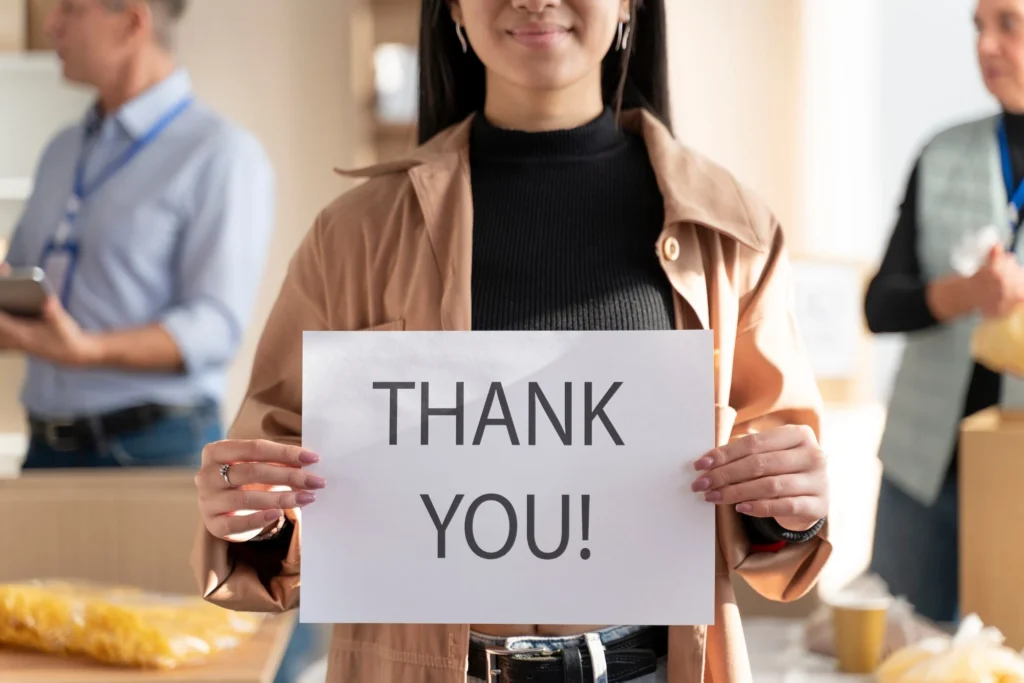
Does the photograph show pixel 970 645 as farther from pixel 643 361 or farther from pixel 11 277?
pixel 11 277

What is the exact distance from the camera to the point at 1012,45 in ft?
6.61

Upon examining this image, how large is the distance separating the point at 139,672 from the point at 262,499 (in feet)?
1.50

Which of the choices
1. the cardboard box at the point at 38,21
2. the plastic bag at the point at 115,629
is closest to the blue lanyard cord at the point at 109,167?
the cardboard box at the point at 38,21

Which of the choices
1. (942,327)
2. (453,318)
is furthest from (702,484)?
(942,327)

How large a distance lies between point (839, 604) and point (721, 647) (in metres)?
0.51

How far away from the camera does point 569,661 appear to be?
899 mm

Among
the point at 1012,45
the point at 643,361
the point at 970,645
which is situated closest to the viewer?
the point at 643,361

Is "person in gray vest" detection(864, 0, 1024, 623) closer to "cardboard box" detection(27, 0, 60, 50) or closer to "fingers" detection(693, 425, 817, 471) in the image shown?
"fingers" detection(693, 425, 817, 471)

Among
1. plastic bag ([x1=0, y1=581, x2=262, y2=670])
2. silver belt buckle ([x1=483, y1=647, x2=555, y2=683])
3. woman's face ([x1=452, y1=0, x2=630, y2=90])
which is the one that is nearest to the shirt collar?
plastic bag ([x1=0, y1=581, x2=262, y2=670])

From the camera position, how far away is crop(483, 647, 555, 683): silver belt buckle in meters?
0.91

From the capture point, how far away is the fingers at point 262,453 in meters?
0.88

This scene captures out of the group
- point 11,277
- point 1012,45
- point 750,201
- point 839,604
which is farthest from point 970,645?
point 11,277

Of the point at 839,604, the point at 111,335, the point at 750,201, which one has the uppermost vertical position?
the point at 750,201

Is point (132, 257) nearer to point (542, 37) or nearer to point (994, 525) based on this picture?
point (542, 37)
